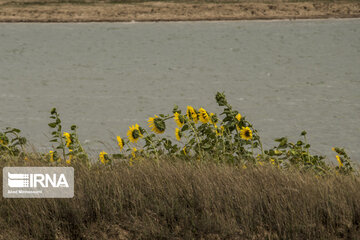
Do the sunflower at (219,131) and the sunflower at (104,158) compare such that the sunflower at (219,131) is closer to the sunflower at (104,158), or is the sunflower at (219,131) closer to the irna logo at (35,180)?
the sunflower at (104,158)

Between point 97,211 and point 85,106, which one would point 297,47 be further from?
point 97,211

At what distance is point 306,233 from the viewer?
3258mm

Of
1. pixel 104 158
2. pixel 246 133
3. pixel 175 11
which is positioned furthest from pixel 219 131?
pixel 175 11

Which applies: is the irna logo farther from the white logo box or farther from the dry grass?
the dry grass

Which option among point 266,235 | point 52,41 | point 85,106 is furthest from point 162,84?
point 266,235

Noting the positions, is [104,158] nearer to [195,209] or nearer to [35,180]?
[35,180]

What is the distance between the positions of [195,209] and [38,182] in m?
1.03

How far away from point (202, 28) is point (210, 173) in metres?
7.62

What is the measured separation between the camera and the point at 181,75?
8250mm

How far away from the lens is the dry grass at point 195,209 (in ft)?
10.8

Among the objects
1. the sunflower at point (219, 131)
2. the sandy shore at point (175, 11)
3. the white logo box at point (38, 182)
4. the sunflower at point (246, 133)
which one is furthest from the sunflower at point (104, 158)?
the sandy shore at point (175, 11)

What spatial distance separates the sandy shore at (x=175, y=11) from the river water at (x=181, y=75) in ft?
1.21

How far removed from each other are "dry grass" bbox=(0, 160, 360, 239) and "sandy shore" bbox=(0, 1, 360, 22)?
27.7 feet

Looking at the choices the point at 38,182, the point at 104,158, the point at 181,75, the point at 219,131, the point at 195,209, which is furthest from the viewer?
the point at 181,75
